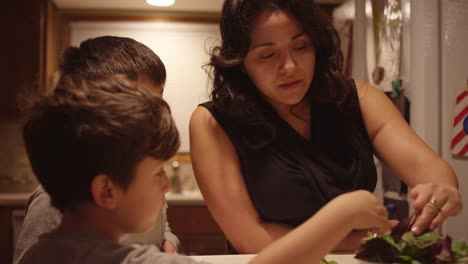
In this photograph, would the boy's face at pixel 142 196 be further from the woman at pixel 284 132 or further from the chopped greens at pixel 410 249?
the woman at pixel 284 132

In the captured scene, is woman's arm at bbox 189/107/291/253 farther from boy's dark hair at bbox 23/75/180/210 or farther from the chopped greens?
boy's dark hair at bbox 23/75/180/210

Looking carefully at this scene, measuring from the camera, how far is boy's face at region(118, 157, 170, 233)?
0.71 metres

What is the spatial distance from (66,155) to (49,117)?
6 cm

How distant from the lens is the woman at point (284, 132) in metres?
1.25

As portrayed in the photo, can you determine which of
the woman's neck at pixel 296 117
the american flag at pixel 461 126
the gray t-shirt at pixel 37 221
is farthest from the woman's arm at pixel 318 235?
the american flag at pixel 461 126

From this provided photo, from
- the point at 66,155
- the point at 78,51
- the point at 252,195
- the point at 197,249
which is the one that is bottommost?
the point at 197,249

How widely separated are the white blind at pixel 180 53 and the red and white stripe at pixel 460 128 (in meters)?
1.92

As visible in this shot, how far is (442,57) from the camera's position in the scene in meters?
1.75

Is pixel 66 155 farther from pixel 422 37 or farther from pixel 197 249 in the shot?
pixel 197 249

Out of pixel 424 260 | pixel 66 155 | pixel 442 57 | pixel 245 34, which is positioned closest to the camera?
pixel 66 155

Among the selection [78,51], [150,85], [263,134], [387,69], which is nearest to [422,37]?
[387,69]

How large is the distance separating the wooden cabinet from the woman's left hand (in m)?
→ 1.93

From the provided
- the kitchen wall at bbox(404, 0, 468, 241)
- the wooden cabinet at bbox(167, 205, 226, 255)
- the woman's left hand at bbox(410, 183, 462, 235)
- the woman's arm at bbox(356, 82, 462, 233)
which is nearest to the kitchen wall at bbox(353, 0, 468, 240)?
the kitchen wall at bbox(404, 0, 468, 241)

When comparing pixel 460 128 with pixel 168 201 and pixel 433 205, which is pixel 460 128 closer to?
pixel 433 205
